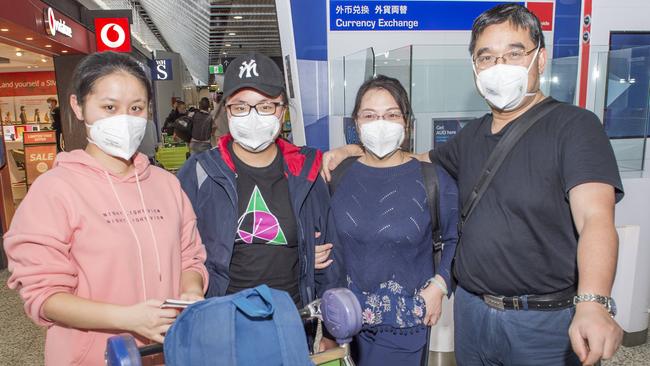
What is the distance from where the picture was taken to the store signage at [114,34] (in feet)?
29.1

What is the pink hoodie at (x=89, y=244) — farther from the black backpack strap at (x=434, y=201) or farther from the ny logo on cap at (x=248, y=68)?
the black backpack strap at (x=434, y=201)

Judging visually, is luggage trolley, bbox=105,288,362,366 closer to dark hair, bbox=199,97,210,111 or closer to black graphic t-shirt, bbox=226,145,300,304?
black graphic t-shirt, bbox=226,145,300,304

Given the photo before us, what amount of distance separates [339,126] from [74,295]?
12.4 ft

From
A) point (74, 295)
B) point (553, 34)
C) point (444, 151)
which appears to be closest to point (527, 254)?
point (444, 151)

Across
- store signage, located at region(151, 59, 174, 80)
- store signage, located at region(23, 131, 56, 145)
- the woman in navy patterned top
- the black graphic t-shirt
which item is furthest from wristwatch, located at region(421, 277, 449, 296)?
store signage, located at region(151, 59, 174, 80)

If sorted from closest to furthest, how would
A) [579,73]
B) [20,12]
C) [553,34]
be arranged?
[579,73]
[553,34]
[20,12]

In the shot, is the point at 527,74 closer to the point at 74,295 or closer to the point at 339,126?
the point at 74,295

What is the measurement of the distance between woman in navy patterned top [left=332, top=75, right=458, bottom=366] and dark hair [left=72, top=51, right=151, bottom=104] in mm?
902

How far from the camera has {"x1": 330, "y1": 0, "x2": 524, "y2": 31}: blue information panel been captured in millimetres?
4821

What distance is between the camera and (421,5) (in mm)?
4863

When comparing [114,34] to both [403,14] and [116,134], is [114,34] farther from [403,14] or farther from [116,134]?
[116,134]

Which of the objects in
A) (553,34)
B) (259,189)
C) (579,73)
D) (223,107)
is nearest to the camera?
(259,189)

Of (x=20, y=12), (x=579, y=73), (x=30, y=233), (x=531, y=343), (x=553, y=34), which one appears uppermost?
(x=20, y=12)

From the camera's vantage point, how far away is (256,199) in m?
1.78
